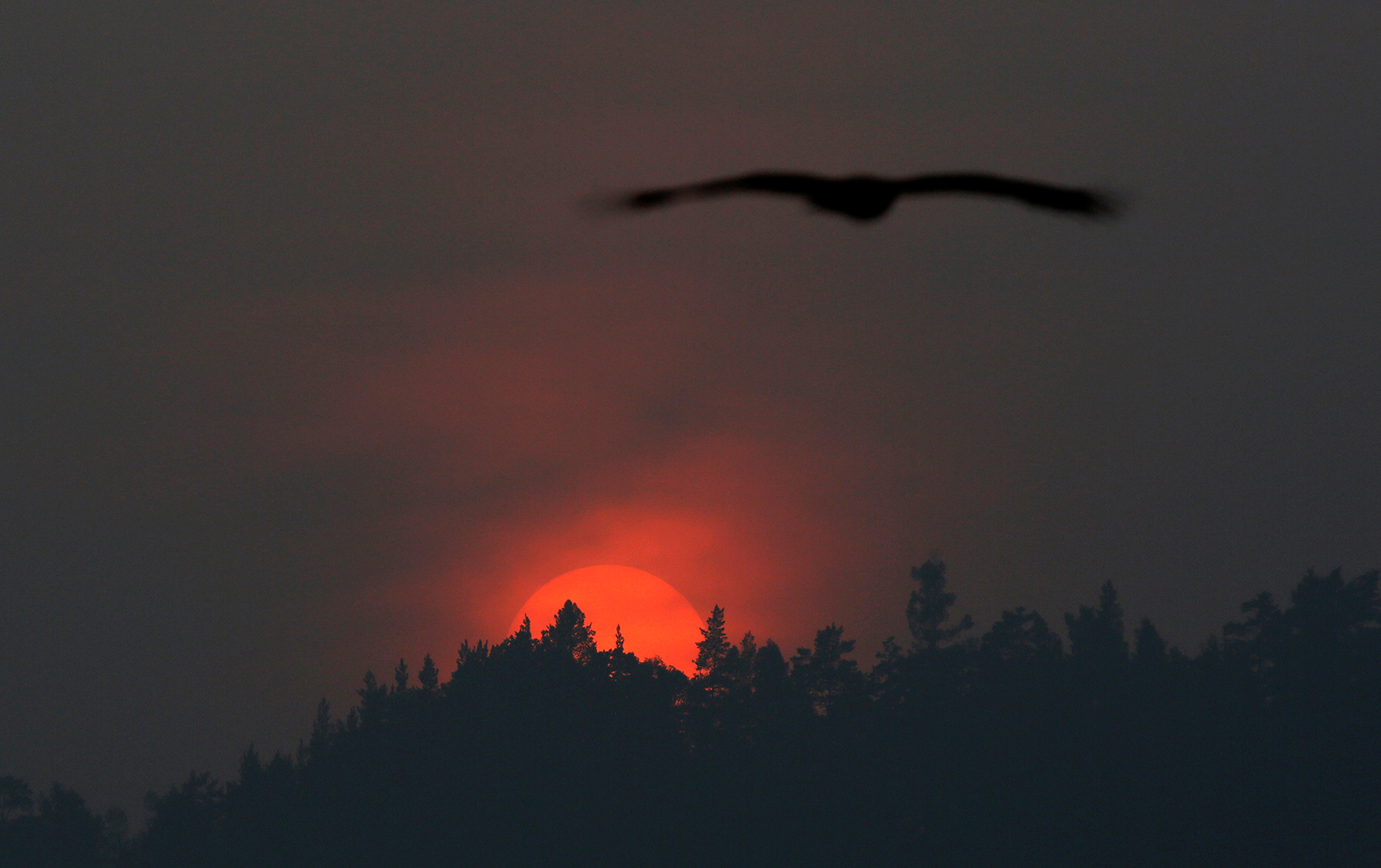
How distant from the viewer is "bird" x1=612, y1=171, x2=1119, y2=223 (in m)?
11.0

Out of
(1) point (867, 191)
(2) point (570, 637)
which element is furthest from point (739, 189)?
(2) point (570, 637)

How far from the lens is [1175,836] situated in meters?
65.6

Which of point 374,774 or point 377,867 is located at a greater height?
point 374,774

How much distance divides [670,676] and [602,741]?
662 centimetres

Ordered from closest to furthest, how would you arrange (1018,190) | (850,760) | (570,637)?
(1018,190), (850,760), (570,637)

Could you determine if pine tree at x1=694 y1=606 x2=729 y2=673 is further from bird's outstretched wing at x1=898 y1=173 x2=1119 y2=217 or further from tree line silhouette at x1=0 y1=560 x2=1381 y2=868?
bird's outstretched wing at x1=898 y1=173 x2=1119 y2=217

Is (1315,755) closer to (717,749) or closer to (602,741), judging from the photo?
(717,749)

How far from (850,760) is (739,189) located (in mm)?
66404

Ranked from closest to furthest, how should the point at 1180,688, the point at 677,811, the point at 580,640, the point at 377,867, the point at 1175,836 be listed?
the point at 1175,836 → the point at 1180,688 → the point at 677,811 → the point at 377,867 → the point at 580,640

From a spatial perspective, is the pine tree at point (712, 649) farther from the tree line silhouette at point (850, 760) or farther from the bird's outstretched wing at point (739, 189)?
the bird's outstretched wing at point (739, 189)

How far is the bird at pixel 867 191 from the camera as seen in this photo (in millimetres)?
11023

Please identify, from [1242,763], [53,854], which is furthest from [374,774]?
[1242,763]

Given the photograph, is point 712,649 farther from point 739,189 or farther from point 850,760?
point 739,189

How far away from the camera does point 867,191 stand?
1191cm
